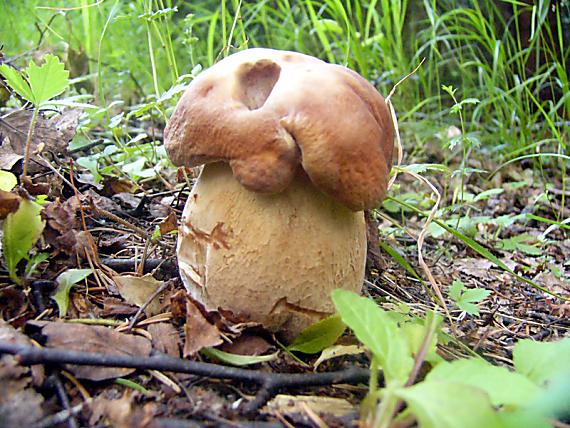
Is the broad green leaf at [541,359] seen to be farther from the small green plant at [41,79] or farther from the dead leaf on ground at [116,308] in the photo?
the small green plant at [41,79]

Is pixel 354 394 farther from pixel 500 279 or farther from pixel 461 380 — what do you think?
pixel 500 279

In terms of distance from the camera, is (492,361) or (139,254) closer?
(492,361)

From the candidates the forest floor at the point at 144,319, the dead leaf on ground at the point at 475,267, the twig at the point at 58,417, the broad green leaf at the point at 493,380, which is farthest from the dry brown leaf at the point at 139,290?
the dead leaf on ground at the point at 475,267

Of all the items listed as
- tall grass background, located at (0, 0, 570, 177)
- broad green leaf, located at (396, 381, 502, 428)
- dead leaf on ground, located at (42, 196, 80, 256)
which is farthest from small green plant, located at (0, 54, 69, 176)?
tall grass background, located at (0, 0, 570, 177)

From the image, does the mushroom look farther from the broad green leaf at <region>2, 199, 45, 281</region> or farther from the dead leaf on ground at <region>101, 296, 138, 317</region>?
the broad green leaf at <region>2, 199, 45, 281</region>

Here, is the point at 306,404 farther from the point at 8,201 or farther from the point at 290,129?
the point at 8,201

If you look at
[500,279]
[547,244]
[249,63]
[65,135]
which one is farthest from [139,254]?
[547,244]
